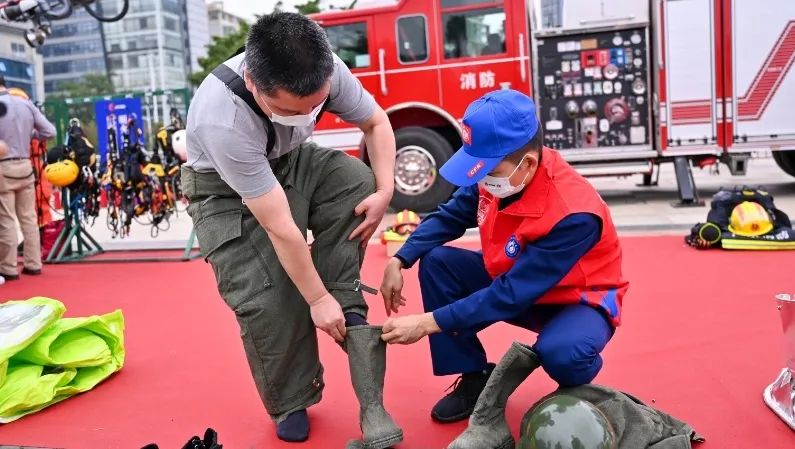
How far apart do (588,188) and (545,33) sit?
6.29 metres

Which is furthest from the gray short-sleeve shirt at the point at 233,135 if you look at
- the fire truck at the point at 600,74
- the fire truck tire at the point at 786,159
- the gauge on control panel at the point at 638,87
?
the fire truck tire at the point at 786,159

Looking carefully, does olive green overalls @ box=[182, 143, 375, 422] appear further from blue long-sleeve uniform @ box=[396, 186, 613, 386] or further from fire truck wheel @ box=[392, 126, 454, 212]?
fire truck wheel @ box=[392, 126, 454, 212]

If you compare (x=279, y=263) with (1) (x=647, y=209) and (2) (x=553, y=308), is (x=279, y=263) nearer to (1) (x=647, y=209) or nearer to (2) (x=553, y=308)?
(2) (x=553, y=308)

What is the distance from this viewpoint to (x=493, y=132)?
216cm

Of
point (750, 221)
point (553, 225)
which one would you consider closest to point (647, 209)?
point (750, 221)

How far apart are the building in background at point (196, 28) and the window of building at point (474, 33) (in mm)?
71085

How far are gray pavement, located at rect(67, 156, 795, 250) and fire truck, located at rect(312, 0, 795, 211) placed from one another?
0.51 meters

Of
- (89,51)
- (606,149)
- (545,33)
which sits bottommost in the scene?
(606,149)

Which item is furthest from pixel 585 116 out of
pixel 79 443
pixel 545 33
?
pixel 79 443

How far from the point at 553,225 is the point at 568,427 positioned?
1.82ft

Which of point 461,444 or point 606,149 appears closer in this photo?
point 461,444

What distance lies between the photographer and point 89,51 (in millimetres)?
81625

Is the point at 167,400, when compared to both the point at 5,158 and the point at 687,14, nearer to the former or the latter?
the point at 5,158

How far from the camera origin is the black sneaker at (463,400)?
2.60 m
